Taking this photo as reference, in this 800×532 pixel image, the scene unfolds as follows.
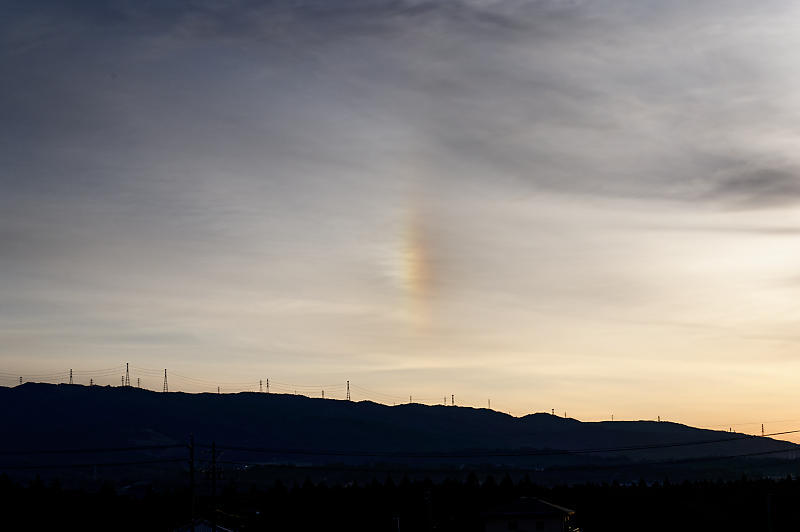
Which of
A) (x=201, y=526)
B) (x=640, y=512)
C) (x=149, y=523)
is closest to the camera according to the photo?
(x=201, y=526)

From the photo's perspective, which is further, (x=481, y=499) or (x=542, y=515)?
(x=481, y=499)

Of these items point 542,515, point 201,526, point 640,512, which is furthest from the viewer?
point 640,512

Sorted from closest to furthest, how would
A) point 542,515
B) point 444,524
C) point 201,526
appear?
point 201,526 < point 542,515 < point 444,524

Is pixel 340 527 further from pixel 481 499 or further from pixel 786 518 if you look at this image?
pixel 786 518

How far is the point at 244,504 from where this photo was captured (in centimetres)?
18888

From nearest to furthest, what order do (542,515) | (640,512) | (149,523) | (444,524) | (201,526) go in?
(201,526), (542,515), (149,523), (444,524), (640,512)

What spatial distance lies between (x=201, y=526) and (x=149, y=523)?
46.6 meters

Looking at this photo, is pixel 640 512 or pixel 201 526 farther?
pixel 640 512

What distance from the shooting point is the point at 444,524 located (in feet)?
560

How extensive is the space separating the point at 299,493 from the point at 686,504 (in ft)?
247

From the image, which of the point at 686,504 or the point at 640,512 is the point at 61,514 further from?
the point at 686,504

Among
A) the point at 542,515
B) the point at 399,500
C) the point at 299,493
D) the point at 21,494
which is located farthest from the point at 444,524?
the point at 21,494

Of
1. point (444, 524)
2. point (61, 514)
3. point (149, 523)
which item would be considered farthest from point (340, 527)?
point (61, 514)

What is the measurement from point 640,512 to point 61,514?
102 metres
